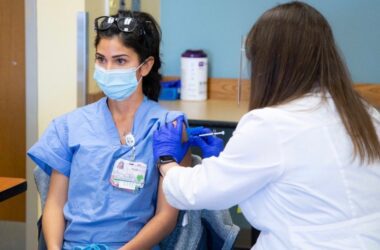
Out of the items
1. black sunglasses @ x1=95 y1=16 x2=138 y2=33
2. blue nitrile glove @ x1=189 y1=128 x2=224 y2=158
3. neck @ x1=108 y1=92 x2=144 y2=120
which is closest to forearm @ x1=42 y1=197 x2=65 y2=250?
neck @ x1=108 y1=92 x2=144 y2=120

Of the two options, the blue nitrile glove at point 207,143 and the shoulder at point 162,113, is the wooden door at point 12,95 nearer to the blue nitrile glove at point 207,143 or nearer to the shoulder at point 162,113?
the shoulder at point 162,113

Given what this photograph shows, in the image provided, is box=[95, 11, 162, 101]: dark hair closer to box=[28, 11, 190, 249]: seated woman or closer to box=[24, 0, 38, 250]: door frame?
box=[28, 11, 190, 249]: seated woman

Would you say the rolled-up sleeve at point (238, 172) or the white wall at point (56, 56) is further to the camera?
the white wall at point (56, 56)

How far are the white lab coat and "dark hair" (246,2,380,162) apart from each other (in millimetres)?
37

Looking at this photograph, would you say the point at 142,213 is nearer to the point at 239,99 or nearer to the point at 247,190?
the point at 247,190

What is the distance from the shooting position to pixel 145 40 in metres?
1.74

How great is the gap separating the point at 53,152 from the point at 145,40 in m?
0.46

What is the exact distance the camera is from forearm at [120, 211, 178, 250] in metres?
1.56

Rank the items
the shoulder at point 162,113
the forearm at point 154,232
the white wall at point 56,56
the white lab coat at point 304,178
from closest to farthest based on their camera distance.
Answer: the white lab coat at point 304,178 → the forearm at point 154,232 → the shoulder at point 162,113 → the white wall at point 56,56

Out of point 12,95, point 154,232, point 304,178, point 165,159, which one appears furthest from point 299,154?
point 12,95

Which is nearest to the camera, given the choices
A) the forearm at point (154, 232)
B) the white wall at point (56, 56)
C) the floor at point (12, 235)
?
the forearm at point (154, 232)

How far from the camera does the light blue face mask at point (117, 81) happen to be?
169 cm

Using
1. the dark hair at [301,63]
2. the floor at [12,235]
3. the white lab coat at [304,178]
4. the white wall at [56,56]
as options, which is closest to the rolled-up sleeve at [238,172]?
the white lab coat at [304,178]

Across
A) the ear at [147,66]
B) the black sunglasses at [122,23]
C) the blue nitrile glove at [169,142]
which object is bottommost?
the blue nitrile glove at [169,142]
